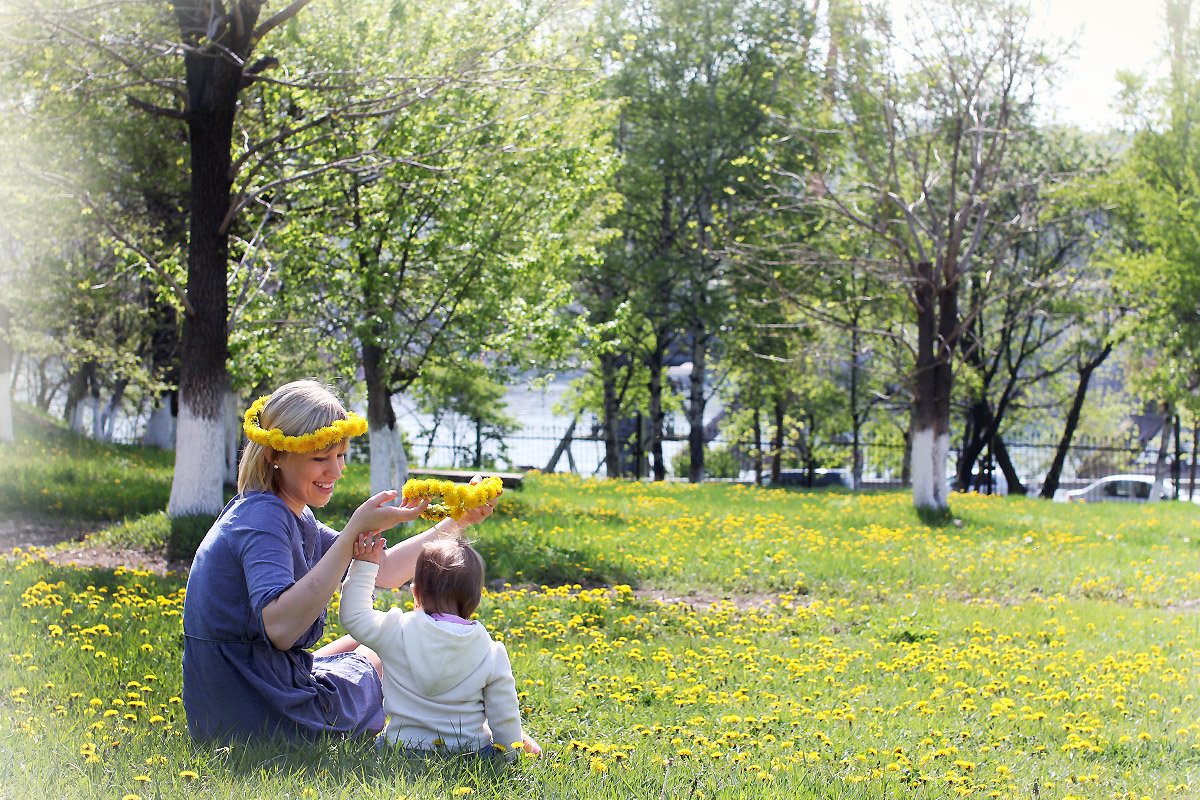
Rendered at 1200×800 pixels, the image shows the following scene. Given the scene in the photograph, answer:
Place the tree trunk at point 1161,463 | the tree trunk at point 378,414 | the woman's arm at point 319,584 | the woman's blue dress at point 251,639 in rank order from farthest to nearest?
the tree trunk at point 1161,463 < the tree trunk at point 378,414 < the woman's blue dress at point 251,639 < the woman's arm at point 319,584

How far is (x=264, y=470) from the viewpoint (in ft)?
10.7

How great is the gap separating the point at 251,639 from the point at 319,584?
435 mm

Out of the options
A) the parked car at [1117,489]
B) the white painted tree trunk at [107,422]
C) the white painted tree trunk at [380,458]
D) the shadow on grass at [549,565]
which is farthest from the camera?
the parked car at [1117,489]

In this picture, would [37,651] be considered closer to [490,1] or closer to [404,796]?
[404,796]

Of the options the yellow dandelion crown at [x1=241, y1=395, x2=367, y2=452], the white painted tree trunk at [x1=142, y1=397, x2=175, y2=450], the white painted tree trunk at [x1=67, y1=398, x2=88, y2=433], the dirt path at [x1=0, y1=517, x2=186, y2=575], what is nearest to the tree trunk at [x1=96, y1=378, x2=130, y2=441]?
the white painted tree trunk at [x1=67, y1=398, x2=88, y2=433]

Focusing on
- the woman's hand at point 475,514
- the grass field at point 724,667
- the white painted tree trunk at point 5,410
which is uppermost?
the white painted tree trunk at point 5,410

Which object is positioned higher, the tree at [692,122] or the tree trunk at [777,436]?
the tree at [692,122]

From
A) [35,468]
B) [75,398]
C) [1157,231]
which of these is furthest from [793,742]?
[75,398]

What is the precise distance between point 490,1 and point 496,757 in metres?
12.2

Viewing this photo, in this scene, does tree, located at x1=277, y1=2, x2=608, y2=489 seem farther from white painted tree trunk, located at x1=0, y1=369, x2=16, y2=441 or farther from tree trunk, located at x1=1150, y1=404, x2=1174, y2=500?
tree trunk, located at x1=1150, y1=404, x2=1174, y2=500

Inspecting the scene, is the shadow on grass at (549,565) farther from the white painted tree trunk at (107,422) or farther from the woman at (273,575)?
the white painted tree trunk at (107,422)

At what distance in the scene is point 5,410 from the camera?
1555cm

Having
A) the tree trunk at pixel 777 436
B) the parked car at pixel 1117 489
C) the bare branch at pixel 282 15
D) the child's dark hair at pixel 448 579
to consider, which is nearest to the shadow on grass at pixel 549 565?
the bare branch at pixel 282 15

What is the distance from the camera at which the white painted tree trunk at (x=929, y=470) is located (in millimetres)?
14773
